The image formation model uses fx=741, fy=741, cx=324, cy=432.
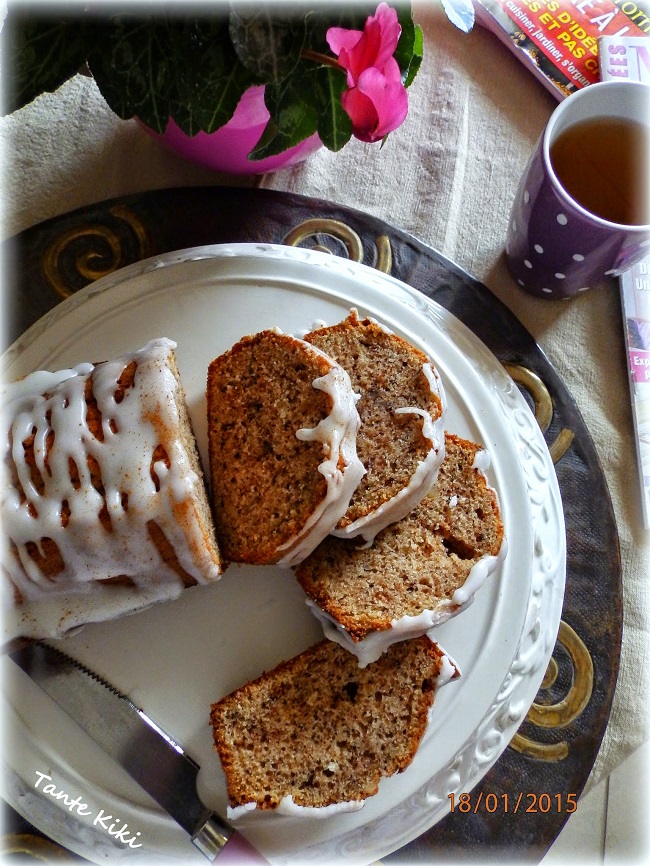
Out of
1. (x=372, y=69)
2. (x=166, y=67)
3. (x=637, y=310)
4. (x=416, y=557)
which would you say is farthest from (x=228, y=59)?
(x=637, y=310)

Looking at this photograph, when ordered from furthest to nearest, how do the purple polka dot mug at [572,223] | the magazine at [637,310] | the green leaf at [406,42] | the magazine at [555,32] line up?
1. the magazine at [555,32]
2. the magazine at [637,310]
3. the purple polka dot mug at [572,223]
4. the green leaf at [406,42]

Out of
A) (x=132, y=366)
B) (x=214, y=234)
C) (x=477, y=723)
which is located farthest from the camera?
(x=214, y=234)

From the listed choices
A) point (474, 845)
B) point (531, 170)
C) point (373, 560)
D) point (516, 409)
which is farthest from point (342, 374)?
point (474, 845)

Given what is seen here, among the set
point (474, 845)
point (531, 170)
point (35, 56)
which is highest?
point (35, 56)

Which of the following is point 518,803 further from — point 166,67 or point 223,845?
point 166,67

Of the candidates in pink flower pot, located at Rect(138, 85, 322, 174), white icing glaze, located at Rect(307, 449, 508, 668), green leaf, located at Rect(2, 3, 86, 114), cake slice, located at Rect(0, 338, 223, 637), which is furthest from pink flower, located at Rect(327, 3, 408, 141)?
white icing glaze, located at Rect(307, 449, 508, 668)

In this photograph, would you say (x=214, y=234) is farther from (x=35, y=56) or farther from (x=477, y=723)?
(x=477, y=723)

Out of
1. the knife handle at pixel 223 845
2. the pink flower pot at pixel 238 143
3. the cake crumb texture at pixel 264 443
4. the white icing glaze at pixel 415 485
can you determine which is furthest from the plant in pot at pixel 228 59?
the knife handle at pixel 223 845

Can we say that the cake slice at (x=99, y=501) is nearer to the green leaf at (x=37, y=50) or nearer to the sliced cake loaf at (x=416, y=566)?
the sliced cake loaf at (x=416, y=566)
